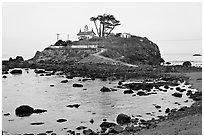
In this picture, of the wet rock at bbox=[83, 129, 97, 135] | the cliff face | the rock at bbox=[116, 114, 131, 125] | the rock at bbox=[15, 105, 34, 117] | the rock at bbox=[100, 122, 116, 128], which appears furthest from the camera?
the cliff face

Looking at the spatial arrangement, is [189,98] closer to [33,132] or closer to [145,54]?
[33,132]

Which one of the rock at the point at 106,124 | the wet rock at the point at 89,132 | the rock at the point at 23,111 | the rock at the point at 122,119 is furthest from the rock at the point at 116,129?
the rock at the point at 23,111

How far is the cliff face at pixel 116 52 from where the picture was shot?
6981 centimetres

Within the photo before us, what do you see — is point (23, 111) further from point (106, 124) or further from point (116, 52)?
point (116, 52)

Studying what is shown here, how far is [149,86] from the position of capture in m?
32.1

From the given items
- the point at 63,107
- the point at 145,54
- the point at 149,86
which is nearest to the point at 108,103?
the point at 63,107

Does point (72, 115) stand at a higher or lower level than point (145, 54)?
lower

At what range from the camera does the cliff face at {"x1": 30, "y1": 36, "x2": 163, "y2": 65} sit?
229 feet

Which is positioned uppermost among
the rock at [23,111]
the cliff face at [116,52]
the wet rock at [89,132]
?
the cliff face at [116,52]

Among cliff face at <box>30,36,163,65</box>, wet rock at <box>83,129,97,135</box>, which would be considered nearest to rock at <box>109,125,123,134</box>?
wet rock at <box>83,129,97,135</box>

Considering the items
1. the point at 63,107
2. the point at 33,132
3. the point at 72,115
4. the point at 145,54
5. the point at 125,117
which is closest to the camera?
the point at 33,132

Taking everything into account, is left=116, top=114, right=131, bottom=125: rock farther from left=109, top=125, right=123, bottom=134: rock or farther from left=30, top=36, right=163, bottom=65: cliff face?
left=30, top=36, right=163, bottom=65: cliff face

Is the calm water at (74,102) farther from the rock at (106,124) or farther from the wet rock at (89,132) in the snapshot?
the wet rock at (89,132)

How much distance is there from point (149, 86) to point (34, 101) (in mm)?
12639
